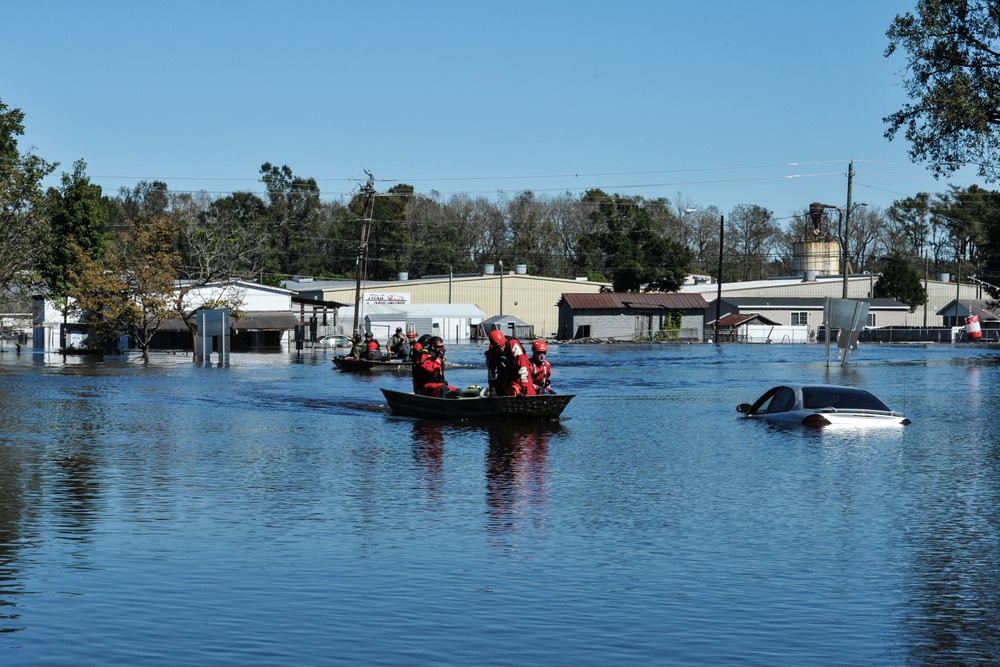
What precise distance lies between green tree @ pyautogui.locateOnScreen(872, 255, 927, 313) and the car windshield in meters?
102

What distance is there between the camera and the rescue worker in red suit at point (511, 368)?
2861 cm

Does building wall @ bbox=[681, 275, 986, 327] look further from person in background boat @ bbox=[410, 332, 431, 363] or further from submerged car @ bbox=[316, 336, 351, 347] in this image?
person in background boat @ bbox=[410, 332, 431, 363]

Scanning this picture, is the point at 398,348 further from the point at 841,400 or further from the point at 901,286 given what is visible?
the point at 901,286

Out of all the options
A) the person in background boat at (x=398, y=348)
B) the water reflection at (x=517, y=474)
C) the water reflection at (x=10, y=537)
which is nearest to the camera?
the water reflection at (x=10, y=537)

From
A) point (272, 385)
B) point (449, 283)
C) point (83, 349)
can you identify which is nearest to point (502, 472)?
point (272, 385)

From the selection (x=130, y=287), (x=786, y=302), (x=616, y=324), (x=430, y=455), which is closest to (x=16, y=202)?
(x=130, y=287)

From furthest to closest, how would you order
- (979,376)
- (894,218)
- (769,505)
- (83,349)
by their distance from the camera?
1. (894,218)
2. (83,349)
3. (979,376)
4. (769,505)

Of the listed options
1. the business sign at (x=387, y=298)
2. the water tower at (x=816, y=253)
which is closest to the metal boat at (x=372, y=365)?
the business sign at (x=387, y=298)

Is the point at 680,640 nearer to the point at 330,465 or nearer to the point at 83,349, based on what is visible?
the point at 330,465

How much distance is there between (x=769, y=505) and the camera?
16.4m

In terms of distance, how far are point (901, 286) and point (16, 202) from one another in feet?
285

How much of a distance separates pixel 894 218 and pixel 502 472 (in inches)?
5834

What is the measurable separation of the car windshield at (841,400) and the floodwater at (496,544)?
60cm

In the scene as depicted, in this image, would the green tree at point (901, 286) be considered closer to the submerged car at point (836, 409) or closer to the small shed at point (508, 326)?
the small shed at point (508, 326)
